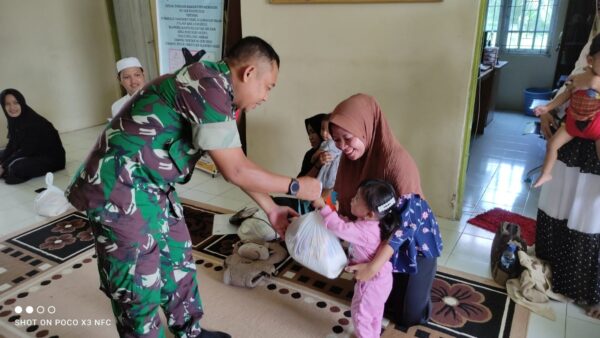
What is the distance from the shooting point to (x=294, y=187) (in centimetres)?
138

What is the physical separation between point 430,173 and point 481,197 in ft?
2.16

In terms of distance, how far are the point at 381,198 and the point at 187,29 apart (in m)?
2.95

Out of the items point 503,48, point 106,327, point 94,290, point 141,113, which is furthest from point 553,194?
point 503,48

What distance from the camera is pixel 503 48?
632cm

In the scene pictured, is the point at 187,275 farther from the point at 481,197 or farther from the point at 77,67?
the point at 77,67

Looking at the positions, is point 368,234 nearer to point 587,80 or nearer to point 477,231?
point 587,80

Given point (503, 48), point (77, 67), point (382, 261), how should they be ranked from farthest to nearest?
point (503, 48) < point (77, 67) < point (382, 261)

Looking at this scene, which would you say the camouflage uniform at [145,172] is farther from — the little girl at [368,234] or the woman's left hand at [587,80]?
the woman's left hand at [587,80]

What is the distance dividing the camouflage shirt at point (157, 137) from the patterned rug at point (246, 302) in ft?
2.84

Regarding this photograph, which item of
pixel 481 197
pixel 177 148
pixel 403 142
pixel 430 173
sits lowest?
pixel 481 197

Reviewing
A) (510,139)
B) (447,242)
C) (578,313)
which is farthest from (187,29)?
(510,139)

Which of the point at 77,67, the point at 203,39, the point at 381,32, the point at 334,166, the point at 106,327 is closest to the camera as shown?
the point at 106,327

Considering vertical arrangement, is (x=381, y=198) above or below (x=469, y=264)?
above

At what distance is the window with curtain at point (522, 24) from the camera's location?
592 centimetres
